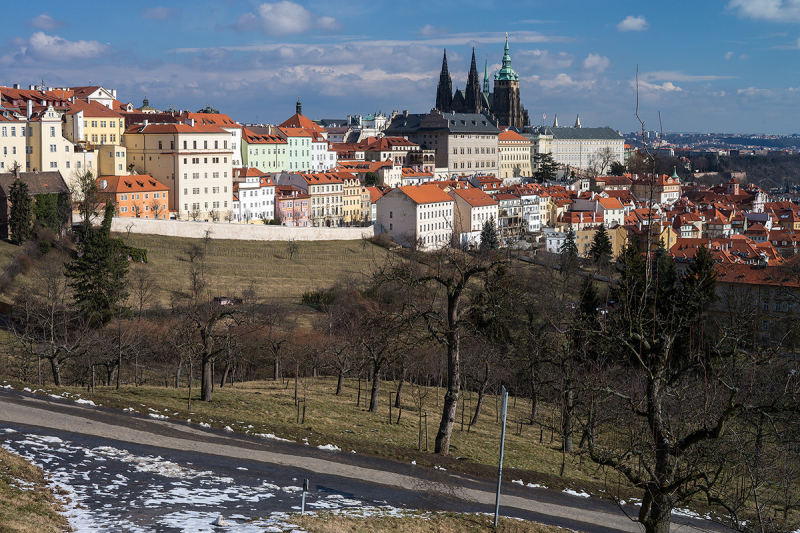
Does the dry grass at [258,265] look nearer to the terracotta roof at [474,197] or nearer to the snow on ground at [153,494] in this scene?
the terracotta roof at [474,197]

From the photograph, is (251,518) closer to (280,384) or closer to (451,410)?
(451,410)

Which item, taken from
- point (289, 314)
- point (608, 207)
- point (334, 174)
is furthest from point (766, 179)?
point (289, 314)

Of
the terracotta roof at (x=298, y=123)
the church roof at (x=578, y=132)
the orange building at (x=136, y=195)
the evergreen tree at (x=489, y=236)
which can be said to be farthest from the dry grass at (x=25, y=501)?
the church roof at (x=578, y=132)

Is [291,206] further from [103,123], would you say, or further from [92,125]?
[92,125]

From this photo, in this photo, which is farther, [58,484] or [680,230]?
[680,230]

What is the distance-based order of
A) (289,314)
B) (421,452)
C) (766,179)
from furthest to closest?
(766,179)
(289,314)
(421,452)

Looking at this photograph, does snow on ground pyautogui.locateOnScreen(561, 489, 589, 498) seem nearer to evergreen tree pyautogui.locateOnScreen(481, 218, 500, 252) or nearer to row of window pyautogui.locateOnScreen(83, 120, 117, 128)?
evergreen tree pyautogui.locateOnScreen(481, 218, 500, 252)
